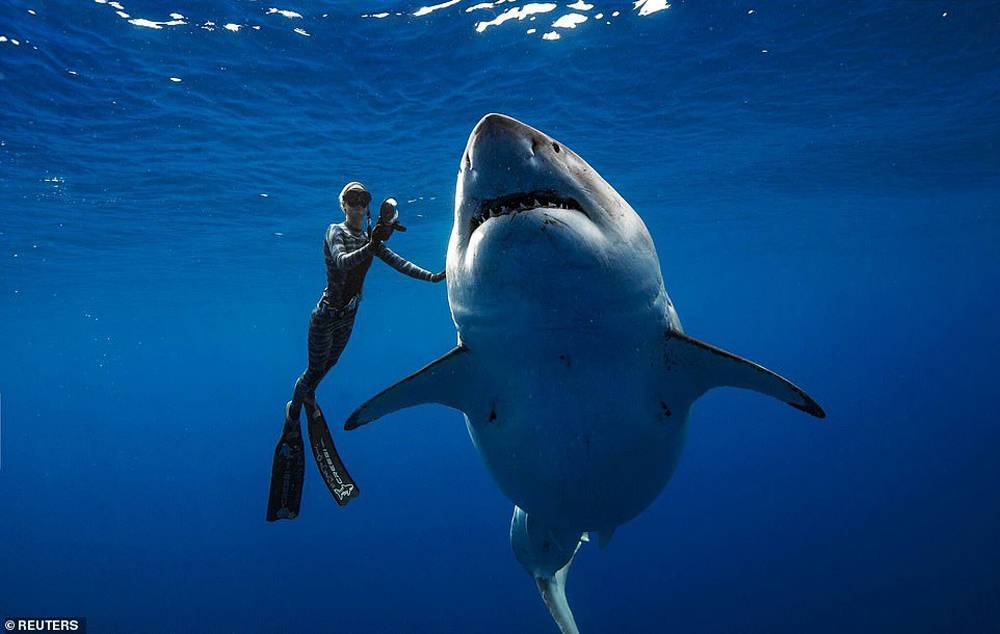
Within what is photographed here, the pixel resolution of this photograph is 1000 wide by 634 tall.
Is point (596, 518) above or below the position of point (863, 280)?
below

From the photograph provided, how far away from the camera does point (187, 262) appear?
29469mm

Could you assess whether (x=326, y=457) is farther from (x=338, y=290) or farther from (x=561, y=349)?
(x=561, y=349)

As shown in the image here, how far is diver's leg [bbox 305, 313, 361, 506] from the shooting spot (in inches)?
245

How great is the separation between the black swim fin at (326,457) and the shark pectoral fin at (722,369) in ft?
Result: 14.8

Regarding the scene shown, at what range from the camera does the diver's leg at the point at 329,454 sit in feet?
20.4

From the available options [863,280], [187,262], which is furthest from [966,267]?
[187,262]

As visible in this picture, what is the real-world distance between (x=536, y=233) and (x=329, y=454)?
5255 millimetres

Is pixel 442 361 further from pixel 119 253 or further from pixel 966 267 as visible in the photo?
pixel 966 267

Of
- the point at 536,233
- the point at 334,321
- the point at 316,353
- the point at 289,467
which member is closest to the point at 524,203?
the point at 536,233

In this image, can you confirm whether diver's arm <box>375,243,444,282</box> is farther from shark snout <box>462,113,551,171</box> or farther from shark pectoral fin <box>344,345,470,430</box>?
shark snout <box>462,113,551,171</box>

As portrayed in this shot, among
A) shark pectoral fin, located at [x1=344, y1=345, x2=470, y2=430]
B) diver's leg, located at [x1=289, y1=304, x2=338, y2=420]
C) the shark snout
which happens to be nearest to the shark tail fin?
shark pectoral fin, located at [x1=344, y1=345, x2=470, y2=430]

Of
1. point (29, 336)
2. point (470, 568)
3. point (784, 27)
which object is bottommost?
point (470, 568)

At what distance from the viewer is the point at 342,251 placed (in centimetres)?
518

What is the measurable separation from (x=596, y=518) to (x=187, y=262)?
31044mm
